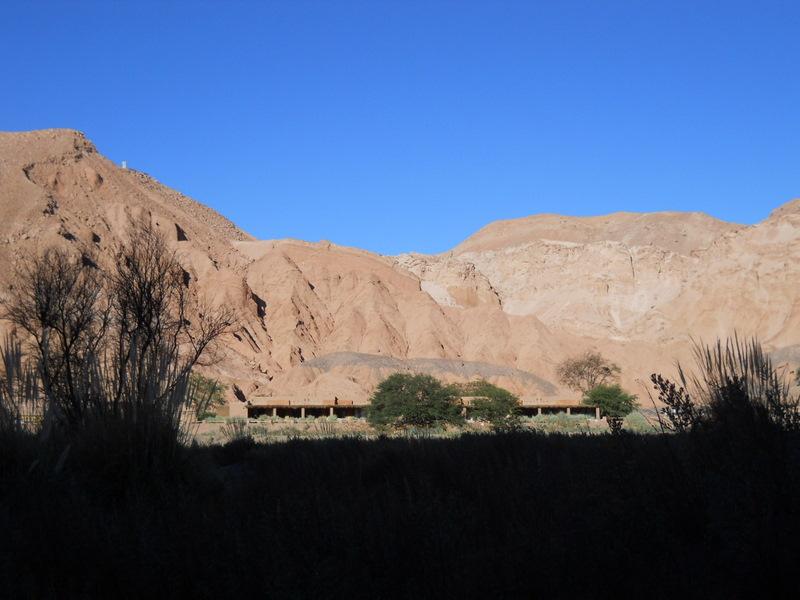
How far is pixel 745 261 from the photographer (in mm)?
82938

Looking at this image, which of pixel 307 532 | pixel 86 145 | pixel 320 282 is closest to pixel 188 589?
pixel 307 532

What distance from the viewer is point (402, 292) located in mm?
82938

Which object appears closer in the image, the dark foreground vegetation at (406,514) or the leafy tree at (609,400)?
the dark foreground vegetation at (406,514)

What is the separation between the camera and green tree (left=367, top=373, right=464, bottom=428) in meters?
37.5

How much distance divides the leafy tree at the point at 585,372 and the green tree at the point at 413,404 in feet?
106

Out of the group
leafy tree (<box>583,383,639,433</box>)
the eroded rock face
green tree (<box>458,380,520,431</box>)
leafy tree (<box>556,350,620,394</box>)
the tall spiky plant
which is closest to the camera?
the tall spiky plant

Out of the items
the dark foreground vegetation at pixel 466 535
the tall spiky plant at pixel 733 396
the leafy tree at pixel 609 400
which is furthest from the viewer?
the leafy tree at pixel 609 400

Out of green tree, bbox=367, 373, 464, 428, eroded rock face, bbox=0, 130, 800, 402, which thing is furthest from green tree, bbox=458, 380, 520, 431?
eroded rock face, bbox=0, 130, 800, 402

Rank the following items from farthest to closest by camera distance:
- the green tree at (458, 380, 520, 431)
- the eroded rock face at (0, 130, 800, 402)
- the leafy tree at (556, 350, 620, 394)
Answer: the leafy tree at (556, 350, 620, 394)
the eroded rock face at (0, 130, 800, 402)
the green tree at (458, 380, 520, 431)

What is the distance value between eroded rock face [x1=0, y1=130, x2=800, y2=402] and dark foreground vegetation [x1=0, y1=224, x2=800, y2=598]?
49.6 metres

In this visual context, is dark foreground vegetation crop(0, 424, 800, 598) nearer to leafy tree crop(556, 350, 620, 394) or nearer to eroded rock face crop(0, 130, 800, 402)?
eroded rock face crop(0, 130, 800, 402)

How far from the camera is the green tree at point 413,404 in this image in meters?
37.5

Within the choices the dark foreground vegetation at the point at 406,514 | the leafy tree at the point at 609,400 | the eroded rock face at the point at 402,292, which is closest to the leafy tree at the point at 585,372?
the eroded rock face at the point at 402,292

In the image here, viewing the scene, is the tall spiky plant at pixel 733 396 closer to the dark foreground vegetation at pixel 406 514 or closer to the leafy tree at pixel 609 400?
the dark foreground vegetation at pixel 406 514
